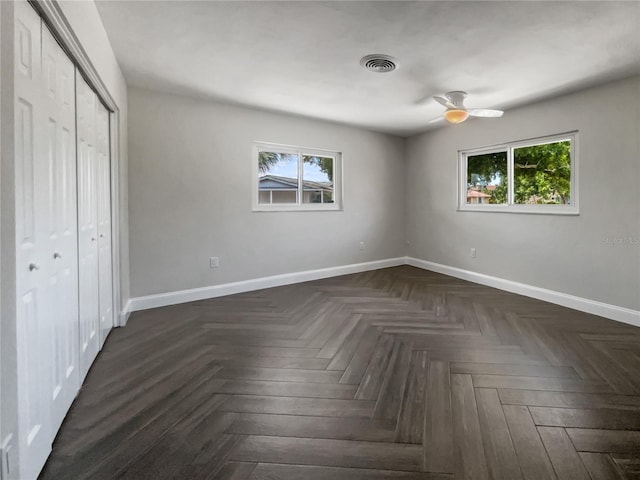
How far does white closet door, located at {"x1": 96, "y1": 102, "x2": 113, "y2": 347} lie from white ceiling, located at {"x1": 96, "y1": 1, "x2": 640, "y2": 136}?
69cm

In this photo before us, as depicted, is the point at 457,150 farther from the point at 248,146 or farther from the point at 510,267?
the point at 248,146

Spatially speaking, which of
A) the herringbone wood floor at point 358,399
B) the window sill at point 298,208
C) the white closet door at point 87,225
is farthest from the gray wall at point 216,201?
the white closet door at point 87,225

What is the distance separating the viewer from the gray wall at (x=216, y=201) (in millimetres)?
3422

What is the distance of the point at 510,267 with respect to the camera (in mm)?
4133

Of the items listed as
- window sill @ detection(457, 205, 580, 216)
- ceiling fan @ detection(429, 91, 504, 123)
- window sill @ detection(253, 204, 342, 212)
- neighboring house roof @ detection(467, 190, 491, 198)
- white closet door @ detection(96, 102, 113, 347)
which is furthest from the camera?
neighboring house roof @ detection(467, 190, 491, 198)

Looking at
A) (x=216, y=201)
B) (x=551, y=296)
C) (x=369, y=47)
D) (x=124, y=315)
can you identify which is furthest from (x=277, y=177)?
(x=551, y=296)

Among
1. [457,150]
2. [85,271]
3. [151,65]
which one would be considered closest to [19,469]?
[85,271]

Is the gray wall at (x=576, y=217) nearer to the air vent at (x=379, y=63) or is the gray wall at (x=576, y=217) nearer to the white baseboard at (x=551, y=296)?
the white baseboard at (x=551, y=296)

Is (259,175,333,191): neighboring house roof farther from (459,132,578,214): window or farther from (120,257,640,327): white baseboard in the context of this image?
(459,132,578,214): window

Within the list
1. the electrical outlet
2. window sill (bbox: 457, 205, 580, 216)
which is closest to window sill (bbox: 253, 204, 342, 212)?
window sill (bbox: 457, 205, 580, 216)

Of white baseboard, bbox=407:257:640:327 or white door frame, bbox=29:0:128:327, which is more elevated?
white door frame, bbox=29:0:128:327

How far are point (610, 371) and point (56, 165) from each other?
3.60m

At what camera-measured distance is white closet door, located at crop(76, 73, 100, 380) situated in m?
1.97

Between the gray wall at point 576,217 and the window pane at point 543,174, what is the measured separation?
0.66 feet
